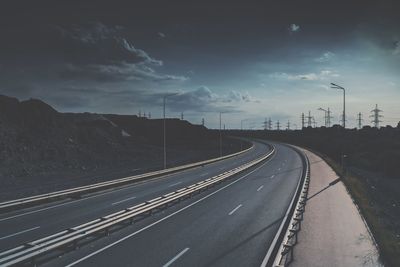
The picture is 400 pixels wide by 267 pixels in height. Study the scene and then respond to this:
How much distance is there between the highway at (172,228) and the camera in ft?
41.4

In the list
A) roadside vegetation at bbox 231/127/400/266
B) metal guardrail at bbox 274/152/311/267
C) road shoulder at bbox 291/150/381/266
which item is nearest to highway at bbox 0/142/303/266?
metal guardrail at bbox 274/152/311/267

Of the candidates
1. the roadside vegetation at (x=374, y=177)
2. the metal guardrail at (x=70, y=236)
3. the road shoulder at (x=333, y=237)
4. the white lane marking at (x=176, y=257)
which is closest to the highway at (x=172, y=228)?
the white lane marking at (x=176, y=257)

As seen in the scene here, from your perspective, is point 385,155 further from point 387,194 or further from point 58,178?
point 58,178

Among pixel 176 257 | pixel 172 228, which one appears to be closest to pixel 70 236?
pixel 176 257

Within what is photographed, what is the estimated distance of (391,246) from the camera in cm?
1457

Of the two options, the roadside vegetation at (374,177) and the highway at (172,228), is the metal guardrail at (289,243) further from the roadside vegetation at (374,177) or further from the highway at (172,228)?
the roadside vegetation at (374,177)

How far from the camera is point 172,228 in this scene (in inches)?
672

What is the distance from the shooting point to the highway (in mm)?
12633

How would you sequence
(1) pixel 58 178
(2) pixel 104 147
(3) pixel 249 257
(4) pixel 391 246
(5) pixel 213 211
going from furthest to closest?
(2) pixel 104 147 → (1) pixel 58 178 → (5) pixel 213 211 → (4) pixel 391 246 → (3) pixel 249 257

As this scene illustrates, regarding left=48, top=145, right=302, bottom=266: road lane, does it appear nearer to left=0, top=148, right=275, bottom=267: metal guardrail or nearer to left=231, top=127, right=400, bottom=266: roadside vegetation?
left=0, top=148, right=275, bottom=267: metal guardrail

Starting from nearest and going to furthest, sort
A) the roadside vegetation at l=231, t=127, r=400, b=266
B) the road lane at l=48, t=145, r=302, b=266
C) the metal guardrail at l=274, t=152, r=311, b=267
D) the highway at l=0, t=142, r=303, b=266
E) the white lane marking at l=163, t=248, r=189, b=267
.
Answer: the white lane marking at l=163, t=248, r=189, b=267
the metal guardrail at l=274, t=152, r=311, b=267
the road lane at l=48, t=145, r=302, b=266
the highway at l=0, t=142, r=303, b=266
the roadside vegetation at l=231, t=127, r=400, b=266

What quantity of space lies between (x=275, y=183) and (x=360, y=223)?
16863 millimetres

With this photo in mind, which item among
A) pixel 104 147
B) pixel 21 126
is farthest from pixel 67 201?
pixel 104 147

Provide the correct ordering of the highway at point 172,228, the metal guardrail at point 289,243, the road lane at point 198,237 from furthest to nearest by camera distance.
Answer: the highway at point 172,228 → the road lane at point 198,237 → the metal guardrail at point 289,243
